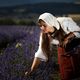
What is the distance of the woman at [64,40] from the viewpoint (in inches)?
224

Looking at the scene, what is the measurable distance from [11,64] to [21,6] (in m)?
16.9

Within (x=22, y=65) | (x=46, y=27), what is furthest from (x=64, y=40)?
(x=22, y=65)

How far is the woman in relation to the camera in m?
5.69

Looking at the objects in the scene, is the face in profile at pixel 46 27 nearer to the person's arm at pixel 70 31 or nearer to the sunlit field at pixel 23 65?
the person's arm at pixel 70 31

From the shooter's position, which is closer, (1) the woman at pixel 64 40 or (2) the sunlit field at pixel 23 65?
(1) the woman at pixel 64 40

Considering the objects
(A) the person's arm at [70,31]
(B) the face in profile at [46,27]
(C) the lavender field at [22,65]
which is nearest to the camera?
(A) the person's arm at [70,31]

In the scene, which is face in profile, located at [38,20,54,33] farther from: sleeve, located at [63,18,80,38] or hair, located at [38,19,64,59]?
sleeve, located at [63,18,80,38]

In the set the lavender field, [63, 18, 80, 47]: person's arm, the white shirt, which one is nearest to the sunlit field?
the lavender field

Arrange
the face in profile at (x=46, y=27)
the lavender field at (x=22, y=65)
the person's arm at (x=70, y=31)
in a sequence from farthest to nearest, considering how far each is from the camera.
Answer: the lavender field at (x=22, y=65)
the face in profile at (x=46, y=27)
the person's arm at (x=70, y=31)

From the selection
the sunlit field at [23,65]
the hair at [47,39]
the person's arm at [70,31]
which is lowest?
the sunlit field at [23,65]

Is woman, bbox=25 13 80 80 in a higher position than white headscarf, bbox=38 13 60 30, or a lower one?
lower

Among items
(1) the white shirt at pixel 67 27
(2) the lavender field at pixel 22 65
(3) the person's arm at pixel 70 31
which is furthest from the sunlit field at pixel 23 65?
(3) the person's arm at pixel 70 31

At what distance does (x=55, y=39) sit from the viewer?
590 cm

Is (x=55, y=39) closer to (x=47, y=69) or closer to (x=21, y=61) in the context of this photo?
(x=47, y=69)
